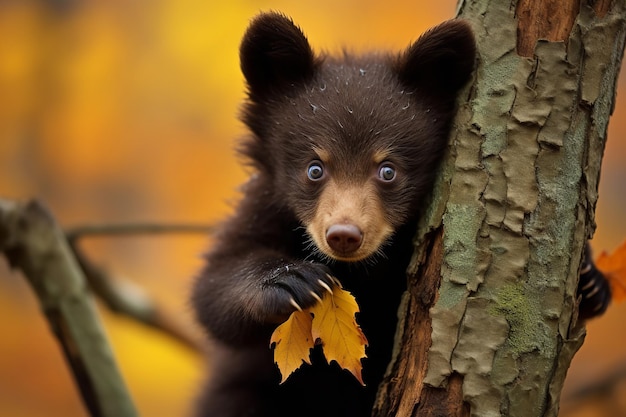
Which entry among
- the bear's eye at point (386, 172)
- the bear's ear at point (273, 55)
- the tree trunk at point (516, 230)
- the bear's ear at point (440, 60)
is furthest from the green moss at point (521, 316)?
the bear's ear at point (273, 55)

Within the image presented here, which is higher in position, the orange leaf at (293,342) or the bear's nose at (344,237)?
the bear's nose at (344,237)

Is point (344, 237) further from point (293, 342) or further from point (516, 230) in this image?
point (516, 230)

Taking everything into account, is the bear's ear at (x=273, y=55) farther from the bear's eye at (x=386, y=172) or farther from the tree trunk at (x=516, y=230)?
the tree trunk at (x=516, y=230)

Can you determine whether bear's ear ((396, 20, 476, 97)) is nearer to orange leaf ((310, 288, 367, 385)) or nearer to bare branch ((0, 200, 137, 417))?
orange leaf ((310, 288, 367, 385))

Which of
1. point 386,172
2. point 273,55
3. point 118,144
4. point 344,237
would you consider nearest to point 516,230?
point 344,237

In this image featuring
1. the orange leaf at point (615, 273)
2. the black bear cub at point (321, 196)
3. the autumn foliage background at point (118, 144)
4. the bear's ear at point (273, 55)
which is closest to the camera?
the black bear cub at point (321, 196)

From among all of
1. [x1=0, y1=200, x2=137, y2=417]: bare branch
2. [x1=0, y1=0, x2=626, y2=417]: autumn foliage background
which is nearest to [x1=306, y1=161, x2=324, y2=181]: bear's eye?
[x1=0, y1=200, x2=137, y2=417]: bare branch

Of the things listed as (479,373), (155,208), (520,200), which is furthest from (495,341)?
(155,208)
